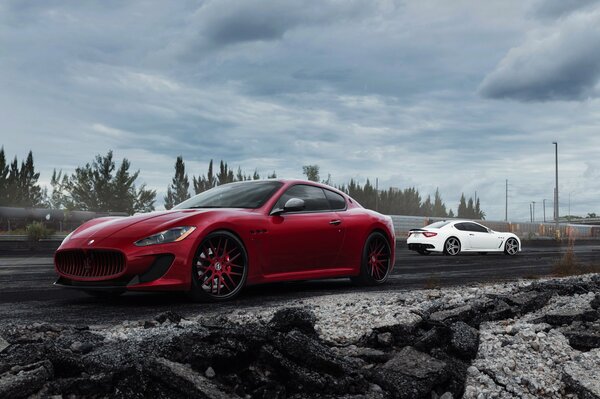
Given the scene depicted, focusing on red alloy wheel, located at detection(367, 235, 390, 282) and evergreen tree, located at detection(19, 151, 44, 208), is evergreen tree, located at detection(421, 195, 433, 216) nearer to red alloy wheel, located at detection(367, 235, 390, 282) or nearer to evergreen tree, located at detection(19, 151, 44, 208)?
evergreen tree, located at detection(19, 151, 44, 208)

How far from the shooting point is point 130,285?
6262mm

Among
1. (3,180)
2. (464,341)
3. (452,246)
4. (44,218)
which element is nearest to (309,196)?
(464,341)

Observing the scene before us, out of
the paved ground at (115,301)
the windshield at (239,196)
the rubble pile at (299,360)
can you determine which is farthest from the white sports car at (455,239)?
the rubble pile at (299,360)

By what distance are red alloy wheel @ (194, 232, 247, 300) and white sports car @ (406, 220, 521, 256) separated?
1420 cm

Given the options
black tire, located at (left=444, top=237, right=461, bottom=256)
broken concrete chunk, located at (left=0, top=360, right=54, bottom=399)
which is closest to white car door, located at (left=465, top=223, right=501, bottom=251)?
black tire, located at (left=444, top=237, right=461, bottom=256)

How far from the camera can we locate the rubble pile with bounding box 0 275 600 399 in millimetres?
3271

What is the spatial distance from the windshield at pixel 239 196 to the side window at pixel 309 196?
0.18 m

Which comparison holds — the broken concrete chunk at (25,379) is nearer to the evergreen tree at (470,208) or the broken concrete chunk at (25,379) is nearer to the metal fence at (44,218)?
the metal fence at (44,218)

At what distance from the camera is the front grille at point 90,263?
20.9 feet

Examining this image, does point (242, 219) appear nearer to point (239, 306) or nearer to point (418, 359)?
point (239, 306)

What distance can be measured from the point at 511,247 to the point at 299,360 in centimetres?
1974

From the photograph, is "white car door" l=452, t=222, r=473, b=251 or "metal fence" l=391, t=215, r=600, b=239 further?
"metal fence" l=391, t=215, r=600, b=239

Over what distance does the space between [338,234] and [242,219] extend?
67.1 inches

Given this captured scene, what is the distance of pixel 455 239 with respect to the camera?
2050cm
